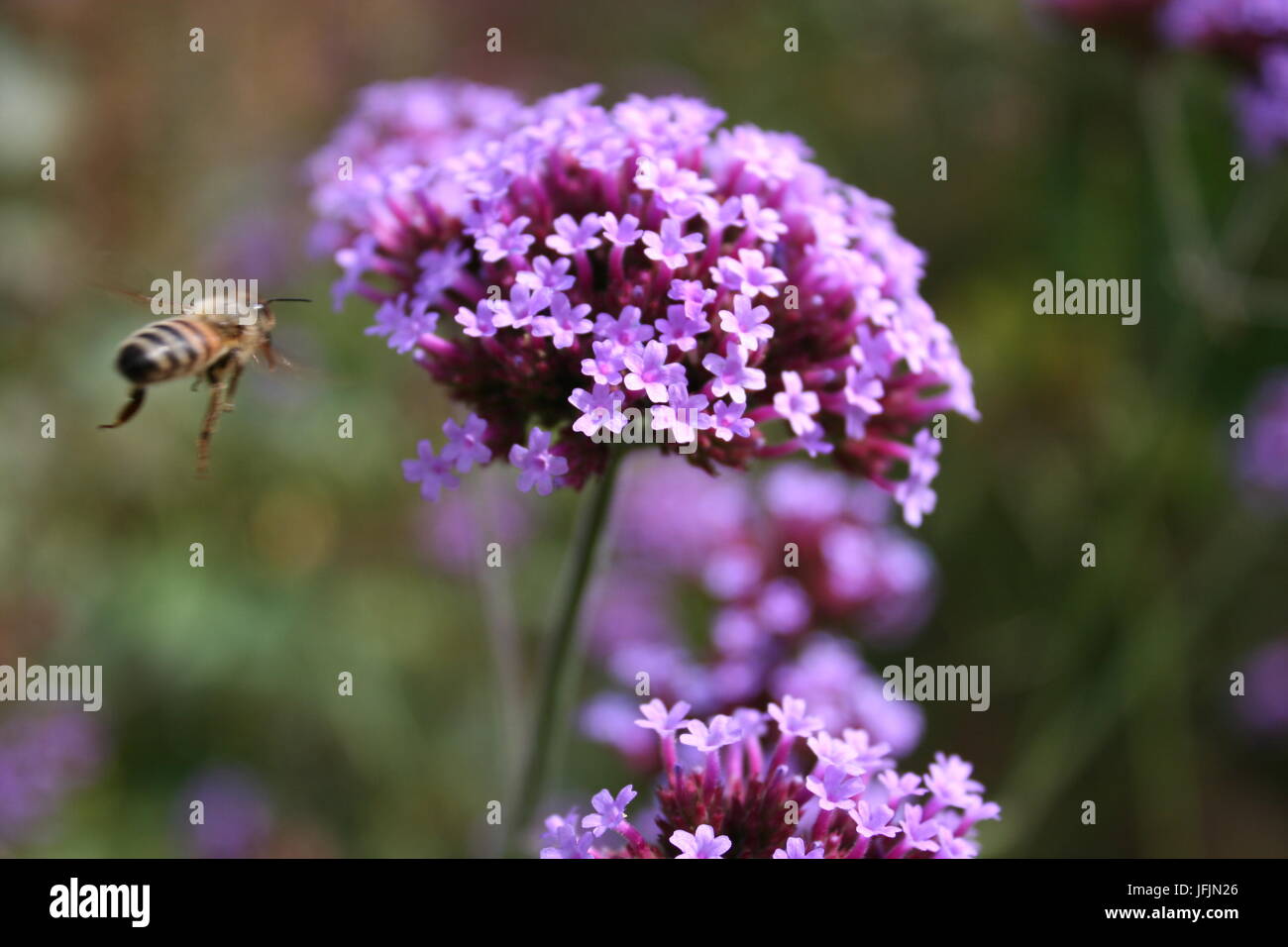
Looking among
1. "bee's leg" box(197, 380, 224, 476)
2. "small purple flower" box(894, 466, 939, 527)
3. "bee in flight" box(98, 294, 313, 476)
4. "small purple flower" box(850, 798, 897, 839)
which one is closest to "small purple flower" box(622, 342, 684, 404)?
"small purple flower" box(894, 466, 939, 527)

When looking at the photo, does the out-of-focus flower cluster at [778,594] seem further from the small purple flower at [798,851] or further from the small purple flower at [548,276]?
the small purple flower at [548,276]

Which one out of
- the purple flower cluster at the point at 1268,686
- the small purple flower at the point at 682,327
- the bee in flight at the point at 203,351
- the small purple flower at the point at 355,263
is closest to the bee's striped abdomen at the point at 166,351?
the bee in flight at the point at 203,351

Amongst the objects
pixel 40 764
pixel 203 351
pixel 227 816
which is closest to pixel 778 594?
pixel 203 351

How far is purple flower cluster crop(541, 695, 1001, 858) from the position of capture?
1.91 meters

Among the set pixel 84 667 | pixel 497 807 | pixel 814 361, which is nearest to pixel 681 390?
pixel 814 361

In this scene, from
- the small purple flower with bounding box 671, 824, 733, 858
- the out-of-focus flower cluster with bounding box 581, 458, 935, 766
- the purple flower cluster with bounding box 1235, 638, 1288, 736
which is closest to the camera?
the small purple flower with bounding box 671, 824, 733, 858

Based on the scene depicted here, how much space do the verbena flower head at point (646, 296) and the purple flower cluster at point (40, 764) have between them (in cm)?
278

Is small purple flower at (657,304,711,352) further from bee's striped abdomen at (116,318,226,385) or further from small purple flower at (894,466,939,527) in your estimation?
bee's striped abdomen at (116,318,226,385)

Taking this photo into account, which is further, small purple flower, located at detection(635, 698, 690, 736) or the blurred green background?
the blurred green background

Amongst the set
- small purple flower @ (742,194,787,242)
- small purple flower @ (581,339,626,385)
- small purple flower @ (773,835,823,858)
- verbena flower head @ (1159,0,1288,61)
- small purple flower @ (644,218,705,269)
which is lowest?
small purple flower @ (773,835,823,858)

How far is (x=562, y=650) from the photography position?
2625mm

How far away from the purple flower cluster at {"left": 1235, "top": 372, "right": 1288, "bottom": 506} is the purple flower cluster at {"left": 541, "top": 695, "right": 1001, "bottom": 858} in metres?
3.20

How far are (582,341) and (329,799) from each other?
341cm

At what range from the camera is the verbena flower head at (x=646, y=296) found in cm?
218
